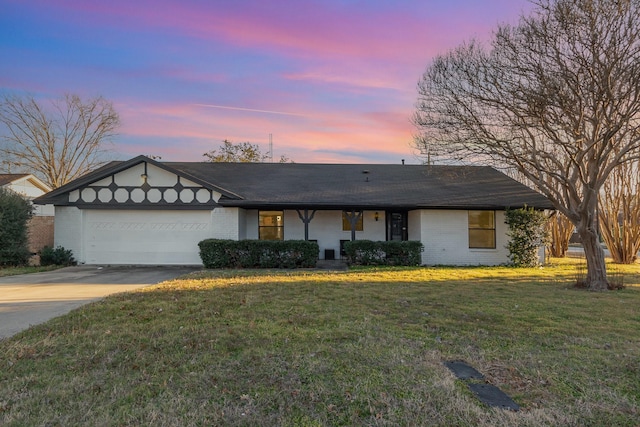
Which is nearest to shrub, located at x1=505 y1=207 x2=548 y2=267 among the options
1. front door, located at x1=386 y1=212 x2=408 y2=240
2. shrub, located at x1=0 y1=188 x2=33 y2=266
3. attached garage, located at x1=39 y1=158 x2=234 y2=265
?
front door, located at x1=386 y1=212 x2=408 y2=240

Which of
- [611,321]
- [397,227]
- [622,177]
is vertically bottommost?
[611,321]

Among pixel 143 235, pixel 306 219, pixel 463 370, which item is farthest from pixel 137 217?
pixel 463 370

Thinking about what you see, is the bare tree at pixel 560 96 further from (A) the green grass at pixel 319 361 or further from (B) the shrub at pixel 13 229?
(B) the shrub at pixel 13 229

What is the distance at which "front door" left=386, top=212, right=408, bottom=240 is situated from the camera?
15953mm

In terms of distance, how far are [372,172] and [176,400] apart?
15972mm

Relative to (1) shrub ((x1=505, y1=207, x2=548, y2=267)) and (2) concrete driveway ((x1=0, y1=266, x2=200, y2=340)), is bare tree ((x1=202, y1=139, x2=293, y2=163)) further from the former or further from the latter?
(1) shrub ((x1=505, y1=207, x2=548, y2=267))

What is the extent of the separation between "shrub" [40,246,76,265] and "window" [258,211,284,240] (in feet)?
24.2

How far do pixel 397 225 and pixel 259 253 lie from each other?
6.60 metres

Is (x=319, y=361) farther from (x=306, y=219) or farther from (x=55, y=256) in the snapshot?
(x=55, y=256)

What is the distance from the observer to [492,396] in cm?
322

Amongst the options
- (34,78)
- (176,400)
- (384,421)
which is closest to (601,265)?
(384,421)

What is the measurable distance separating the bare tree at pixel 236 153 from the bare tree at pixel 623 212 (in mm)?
27042

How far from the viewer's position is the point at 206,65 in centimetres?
1248

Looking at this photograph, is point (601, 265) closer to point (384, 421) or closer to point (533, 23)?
point (533, 23)
